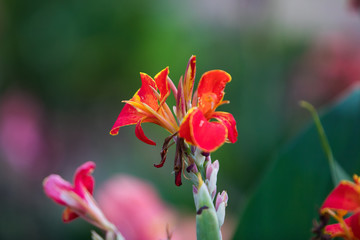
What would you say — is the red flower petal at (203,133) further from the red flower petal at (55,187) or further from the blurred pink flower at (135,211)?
the blurred pink flower at (135,211)

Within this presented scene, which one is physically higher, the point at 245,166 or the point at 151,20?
the point at 151,20

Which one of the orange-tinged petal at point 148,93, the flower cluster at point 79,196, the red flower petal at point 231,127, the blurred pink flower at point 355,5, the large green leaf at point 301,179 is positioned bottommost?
the large green leaf at point 301,179

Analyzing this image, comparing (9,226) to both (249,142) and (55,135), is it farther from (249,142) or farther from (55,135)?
(249,142)

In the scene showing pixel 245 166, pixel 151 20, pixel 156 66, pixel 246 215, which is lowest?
pixel 245 166

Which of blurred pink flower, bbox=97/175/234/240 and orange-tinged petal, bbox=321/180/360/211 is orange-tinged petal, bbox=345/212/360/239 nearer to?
orange-tinged petal, bbox=321/180/360/211

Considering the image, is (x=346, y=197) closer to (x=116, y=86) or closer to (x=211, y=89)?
(x=211, y=89)

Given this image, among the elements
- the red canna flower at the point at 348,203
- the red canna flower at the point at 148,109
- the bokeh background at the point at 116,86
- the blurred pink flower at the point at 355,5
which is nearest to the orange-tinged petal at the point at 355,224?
the red canna flower at the point at 348,203

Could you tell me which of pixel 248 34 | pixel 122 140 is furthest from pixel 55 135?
pixel 248 34

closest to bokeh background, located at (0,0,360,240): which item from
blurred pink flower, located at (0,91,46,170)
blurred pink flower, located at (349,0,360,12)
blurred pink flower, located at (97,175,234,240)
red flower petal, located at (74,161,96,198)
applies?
blurred pink flower, located at (0,91,46,170)
